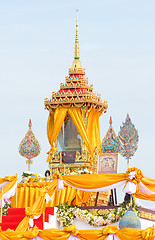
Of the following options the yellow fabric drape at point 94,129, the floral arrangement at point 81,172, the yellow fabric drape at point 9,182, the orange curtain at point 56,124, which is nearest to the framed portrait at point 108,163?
the floral arrangement at point 81,172

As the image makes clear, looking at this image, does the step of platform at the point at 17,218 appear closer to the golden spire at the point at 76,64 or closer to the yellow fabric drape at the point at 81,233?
the yellow fabric drape at the point at 81,233

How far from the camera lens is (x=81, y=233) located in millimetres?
31906

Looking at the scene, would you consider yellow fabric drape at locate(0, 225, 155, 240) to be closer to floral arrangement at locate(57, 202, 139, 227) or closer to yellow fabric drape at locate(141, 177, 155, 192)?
floral arrangement at locate(57, 202, 139, 227)

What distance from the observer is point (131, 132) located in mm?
37219

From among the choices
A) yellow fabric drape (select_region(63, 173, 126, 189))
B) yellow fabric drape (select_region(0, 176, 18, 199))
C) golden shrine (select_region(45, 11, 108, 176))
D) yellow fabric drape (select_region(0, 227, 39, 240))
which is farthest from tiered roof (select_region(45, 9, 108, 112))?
yellow fabric drape (select_region(0, 227, 39, 240))

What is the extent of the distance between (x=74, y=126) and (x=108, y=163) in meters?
7.79

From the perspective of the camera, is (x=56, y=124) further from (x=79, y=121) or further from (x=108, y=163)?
(x=108, y=163)

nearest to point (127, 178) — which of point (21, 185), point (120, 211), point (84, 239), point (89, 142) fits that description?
point (120, 211)

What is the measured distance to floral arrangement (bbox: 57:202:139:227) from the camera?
3475 centimetres

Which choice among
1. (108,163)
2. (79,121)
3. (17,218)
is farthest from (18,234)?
(79,121)

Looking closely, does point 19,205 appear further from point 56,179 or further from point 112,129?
point 112,129

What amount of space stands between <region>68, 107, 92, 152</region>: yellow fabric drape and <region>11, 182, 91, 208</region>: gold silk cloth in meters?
5.90

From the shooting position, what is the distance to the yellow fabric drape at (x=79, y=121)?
43875 mm

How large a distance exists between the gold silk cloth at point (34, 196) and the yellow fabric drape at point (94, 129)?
6.27m
